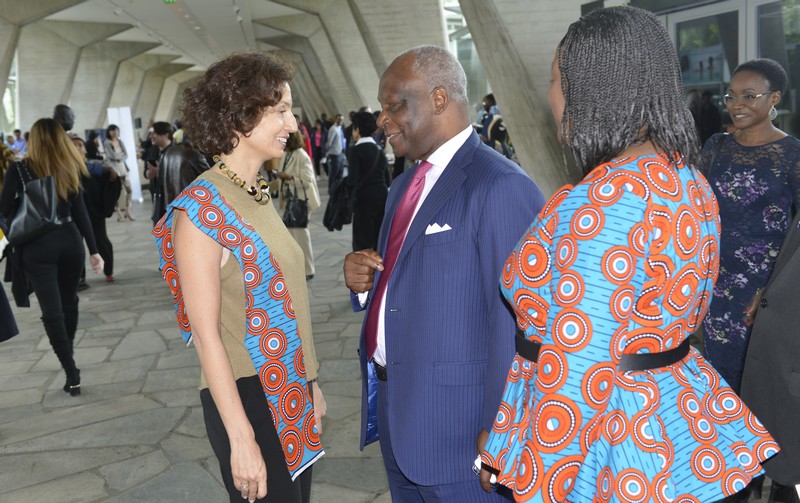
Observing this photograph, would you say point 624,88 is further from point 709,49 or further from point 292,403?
point 709,49

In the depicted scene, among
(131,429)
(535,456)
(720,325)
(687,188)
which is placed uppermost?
(687,188)

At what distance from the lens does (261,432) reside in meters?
2.28

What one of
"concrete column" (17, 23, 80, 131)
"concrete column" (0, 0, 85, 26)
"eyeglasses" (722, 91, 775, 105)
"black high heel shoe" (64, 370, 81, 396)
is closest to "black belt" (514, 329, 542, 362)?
"eyeglasses" (722, 91, 775, 105)

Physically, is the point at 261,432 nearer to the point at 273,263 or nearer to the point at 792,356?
the point at 273,263

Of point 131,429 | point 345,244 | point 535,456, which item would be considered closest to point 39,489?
point 131,429

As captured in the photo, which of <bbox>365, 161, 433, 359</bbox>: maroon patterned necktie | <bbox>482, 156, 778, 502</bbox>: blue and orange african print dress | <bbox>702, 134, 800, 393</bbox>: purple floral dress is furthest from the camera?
<bbox>702, 134, 800, 393</bbox>: purple floral dress

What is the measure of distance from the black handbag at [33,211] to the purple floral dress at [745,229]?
14.1 ft

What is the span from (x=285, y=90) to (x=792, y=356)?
1777mm

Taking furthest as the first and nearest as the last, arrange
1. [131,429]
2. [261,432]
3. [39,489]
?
[131,429] < [39,489] < [261,432]

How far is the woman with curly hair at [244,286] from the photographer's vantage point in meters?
2.12

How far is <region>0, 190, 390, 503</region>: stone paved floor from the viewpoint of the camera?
13.6ft

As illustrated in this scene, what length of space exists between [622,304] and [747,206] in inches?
102

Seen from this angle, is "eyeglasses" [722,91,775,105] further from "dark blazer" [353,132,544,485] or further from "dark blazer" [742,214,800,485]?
"dark blazer" [353,132,544,485]

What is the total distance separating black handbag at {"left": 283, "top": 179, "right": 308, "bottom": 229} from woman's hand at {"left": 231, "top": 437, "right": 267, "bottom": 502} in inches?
262
